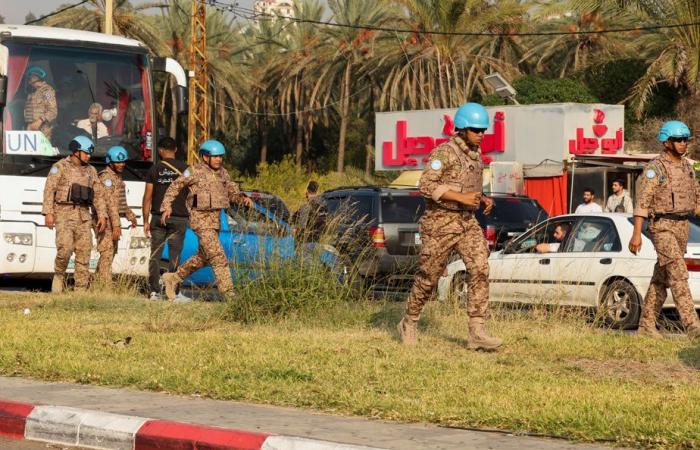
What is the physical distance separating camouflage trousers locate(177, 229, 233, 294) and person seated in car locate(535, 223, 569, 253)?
370cm

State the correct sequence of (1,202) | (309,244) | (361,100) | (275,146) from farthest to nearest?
(275,146) < (361,100) < (1,202) < (309,244)

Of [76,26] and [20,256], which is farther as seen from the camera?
[76,26]

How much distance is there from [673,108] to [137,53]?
3237 centimetres

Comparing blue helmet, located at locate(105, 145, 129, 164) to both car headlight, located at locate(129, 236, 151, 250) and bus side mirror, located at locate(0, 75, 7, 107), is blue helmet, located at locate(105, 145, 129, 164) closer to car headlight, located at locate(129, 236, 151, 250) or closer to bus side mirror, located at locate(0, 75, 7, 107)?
car headlight, located at locate(129, 236, 151, 250)

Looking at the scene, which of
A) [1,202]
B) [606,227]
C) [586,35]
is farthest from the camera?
[586,35]

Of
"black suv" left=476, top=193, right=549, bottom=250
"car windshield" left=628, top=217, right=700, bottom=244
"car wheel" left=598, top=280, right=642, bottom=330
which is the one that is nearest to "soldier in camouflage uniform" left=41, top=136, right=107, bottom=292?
Result: "black suv" left=476, top=193, right=549, bottom=250

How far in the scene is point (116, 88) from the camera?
62.3 feet

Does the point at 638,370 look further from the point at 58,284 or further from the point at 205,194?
the point at 58,284

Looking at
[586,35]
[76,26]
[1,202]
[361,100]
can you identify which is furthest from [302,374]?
[361,100]

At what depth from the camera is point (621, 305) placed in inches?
575

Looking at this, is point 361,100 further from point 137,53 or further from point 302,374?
point 302,374

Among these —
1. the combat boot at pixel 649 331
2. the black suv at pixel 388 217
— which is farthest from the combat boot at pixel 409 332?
the black suv at pixel 388 217

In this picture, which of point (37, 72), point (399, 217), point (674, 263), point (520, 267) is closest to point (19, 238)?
point (37, 72)

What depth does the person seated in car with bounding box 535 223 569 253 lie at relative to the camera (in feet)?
52.2
